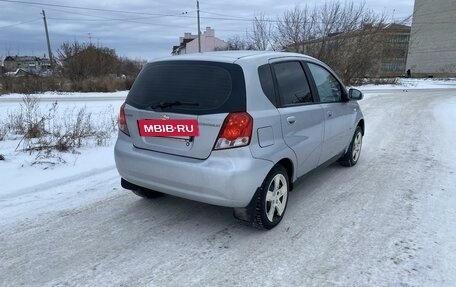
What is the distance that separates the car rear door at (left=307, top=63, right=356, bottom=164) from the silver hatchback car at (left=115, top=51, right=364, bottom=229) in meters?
0.53

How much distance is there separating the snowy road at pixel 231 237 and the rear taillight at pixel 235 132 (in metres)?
0.95

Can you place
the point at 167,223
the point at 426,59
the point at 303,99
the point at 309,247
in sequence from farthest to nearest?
1. the point at 426,59
2. the point at 303,99
3. the point at 167,223
4. the point at 309,247

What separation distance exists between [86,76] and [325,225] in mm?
30029

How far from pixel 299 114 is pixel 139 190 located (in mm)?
2032

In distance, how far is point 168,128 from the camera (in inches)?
142

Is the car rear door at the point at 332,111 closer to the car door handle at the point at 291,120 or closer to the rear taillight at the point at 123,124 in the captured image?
the car door handle at the point at 291,120

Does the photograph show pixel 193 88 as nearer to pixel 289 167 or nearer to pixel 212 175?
pixel 212 175

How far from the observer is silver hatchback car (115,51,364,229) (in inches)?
133

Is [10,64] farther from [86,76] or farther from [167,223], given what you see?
[167,223]

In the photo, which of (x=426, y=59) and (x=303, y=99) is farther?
(x=426, y=59)

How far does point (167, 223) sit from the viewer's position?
3.99 meters

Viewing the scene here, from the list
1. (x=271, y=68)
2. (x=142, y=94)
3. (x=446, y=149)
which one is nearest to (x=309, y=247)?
A: (x=271, y=68)

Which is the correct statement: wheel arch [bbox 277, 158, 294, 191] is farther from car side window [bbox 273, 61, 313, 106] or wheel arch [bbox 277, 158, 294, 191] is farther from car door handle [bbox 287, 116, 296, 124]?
car side window [bbox 273, 61, 313, 106]

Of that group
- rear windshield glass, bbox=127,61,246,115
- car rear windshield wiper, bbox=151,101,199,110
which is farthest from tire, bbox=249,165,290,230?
car rear windshield wiper, bbox=151,101,199,110
